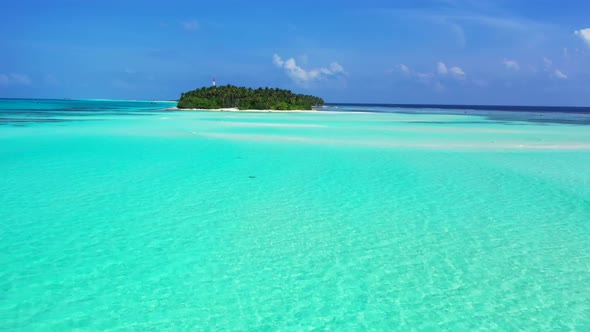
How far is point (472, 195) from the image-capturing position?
8664 mm

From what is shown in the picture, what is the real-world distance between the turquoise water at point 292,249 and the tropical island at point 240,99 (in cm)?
5071

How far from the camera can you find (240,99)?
210ft

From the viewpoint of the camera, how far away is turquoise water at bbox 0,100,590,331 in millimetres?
4047

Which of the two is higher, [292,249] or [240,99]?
[240,99]

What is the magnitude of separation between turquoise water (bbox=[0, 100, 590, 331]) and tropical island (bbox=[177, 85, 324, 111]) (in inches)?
1997

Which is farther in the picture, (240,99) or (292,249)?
(240,99)

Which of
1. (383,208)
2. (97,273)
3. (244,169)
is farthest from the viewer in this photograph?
(244,169)

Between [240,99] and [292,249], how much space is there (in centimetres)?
5966

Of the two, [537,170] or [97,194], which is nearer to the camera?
[97,194]

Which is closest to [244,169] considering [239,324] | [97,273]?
[97,273]

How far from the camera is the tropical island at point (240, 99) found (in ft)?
202

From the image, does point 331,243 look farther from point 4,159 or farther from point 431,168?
point 4,159

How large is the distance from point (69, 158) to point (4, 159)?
1543 mm

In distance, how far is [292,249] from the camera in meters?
5.61
